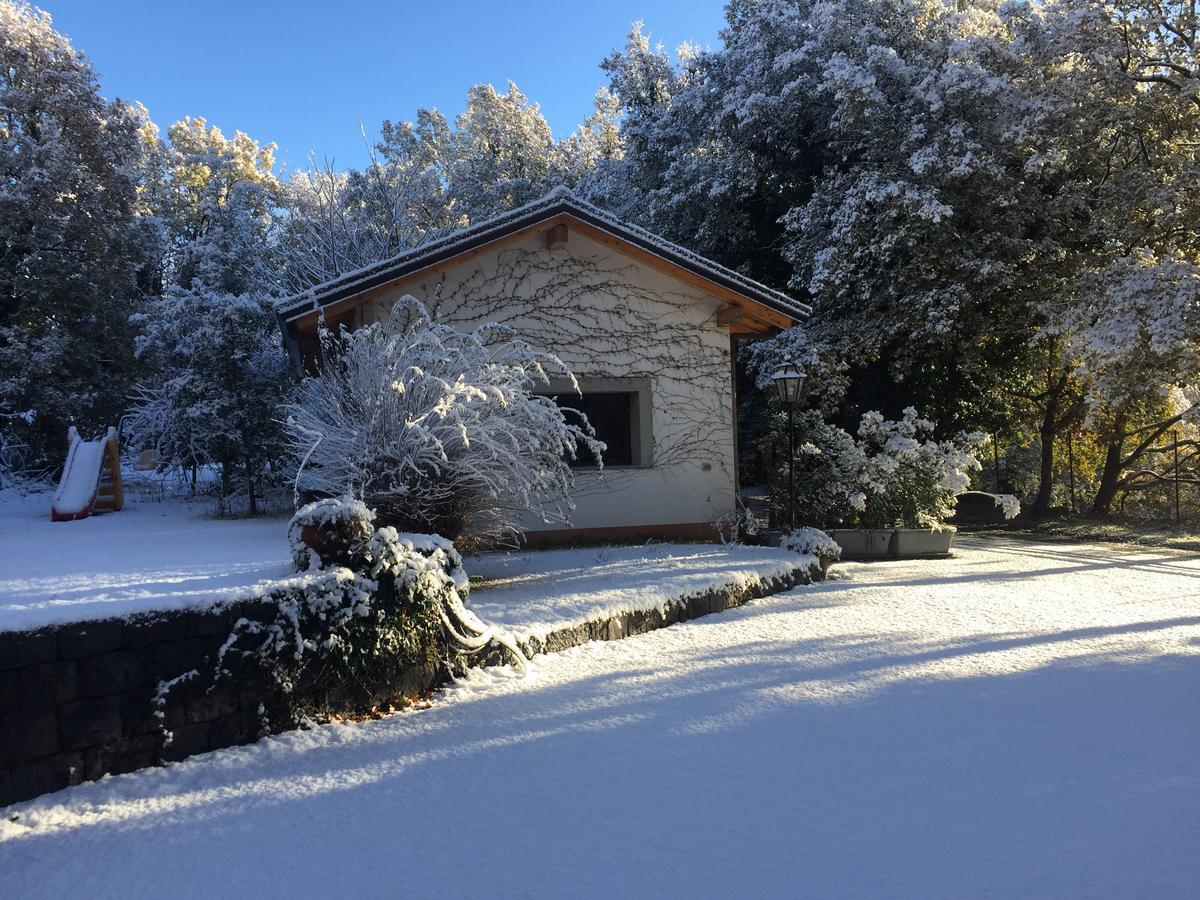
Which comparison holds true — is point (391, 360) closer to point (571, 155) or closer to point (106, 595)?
point (106, 595)

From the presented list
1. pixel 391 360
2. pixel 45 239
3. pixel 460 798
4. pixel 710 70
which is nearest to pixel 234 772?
pixel 460 798

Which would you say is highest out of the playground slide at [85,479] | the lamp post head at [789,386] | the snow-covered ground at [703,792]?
the lamp post head at [789,386]

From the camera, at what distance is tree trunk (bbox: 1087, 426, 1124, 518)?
17.0 m

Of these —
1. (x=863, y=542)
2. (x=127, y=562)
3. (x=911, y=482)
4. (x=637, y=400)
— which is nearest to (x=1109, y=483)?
(x=911, y=482)

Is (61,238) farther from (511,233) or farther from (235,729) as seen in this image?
(235,729)

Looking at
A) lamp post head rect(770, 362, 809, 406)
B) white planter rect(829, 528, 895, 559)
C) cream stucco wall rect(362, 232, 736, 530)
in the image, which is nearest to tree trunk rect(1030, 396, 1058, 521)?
white planter rect(829, 528, 895, 559)

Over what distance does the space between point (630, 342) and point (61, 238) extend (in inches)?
630

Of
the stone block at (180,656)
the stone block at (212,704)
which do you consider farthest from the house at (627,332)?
the stone block at (180,656)

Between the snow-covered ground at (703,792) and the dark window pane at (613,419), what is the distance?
229 inches

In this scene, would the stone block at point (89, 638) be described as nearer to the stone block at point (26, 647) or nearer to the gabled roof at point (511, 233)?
the stone block at point (26, 647)

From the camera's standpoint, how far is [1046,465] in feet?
58.4

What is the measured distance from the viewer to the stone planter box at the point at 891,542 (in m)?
11.9

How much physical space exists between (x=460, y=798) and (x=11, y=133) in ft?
77.0

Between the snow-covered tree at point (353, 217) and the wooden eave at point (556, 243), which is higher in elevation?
the snow-covered tree at point (353, 217)
